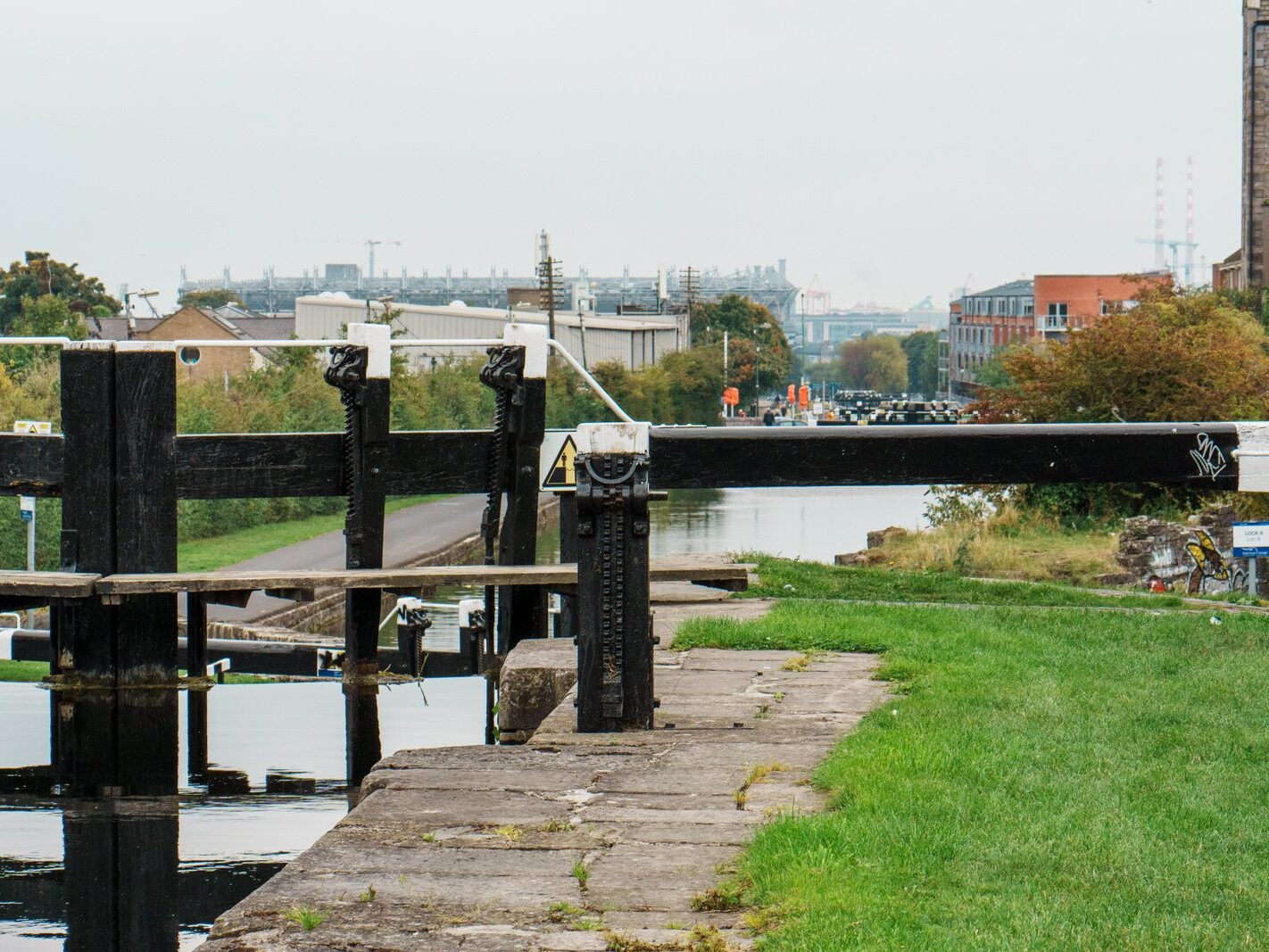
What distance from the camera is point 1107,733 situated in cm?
586

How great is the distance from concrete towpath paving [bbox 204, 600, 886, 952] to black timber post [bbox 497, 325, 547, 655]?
9.89 feet

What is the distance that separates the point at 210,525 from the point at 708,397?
37.0 metres

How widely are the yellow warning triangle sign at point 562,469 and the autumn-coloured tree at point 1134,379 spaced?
20464 mm

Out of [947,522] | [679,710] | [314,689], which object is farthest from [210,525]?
[679,710]

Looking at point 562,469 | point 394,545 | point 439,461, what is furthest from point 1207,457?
point 394,545

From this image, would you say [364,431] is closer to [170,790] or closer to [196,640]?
[196,640]

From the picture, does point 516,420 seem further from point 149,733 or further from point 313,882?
point 313,882

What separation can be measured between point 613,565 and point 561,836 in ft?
4.62

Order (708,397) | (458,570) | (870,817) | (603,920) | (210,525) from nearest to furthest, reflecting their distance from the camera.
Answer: (603,920)
(870,817)
(458,570)
(210,525)
(708,397)

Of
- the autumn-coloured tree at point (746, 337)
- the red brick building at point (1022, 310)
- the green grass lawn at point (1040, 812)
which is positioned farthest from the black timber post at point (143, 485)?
the red brick building at point (1022, 310)

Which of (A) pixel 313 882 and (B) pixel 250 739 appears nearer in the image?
(A) pixel 313 882

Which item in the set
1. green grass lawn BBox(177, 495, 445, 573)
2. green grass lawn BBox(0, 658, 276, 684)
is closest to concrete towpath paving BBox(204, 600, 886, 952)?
green grass lawn BBox(0, 658, 276, 684)

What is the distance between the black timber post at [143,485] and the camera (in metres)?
8.88

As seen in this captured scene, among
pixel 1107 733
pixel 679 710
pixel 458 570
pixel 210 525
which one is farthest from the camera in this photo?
pixel 210 525
